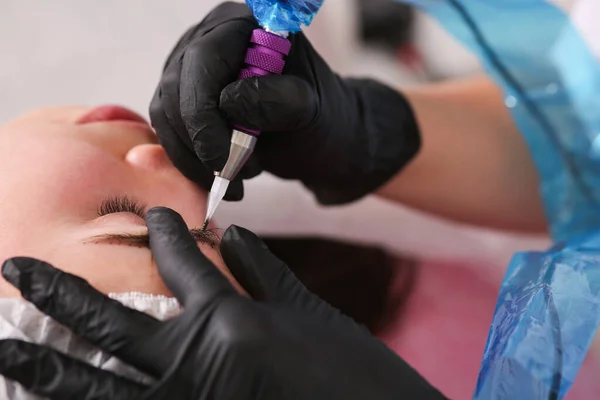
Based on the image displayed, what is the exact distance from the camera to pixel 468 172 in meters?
1.06

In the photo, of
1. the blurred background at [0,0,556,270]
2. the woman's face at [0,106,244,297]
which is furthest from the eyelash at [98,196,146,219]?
the blurred background at [0,0,556,270]

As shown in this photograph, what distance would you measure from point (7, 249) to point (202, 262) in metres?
0.20

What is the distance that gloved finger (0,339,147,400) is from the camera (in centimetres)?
46

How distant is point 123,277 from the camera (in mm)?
541

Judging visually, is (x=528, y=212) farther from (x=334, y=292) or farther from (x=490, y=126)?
(x=334, y=292)

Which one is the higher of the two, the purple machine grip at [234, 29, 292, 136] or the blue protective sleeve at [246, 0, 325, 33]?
the blue protective sleeve at [246, 0, 325, 33]

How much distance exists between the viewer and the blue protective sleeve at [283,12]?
61cm

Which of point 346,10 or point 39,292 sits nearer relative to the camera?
point 39,292

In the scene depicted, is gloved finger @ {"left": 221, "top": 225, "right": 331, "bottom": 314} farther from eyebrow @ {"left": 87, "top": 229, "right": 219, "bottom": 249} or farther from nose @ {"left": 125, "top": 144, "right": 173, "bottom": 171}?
nose @ {"left": 125, "top": 144, "right": 173, "bottom": 171}

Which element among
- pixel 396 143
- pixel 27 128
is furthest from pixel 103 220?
pixel 396 143

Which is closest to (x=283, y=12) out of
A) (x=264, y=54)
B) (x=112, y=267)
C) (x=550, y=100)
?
(x=264, y=54)

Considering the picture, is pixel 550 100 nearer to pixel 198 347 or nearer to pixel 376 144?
pixel 376 144

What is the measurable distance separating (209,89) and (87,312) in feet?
0.88

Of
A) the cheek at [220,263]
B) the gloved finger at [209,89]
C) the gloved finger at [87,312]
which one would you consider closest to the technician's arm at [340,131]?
the gloved finger at [209,89]
